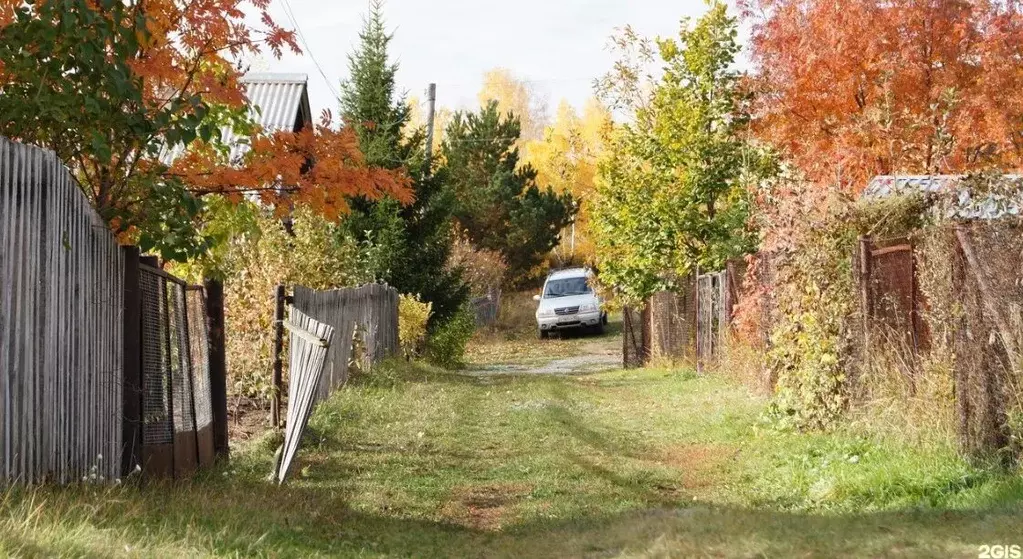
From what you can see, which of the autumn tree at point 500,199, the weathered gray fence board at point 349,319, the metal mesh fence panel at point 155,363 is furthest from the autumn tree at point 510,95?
the metal mesh fence panel at point 155,363

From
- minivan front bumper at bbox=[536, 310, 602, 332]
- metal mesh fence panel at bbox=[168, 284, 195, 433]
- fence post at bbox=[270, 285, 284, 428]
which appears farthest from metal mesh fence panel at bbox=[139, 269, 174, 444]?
minivan front bumper at bbox=[536, 310, 602, 332]

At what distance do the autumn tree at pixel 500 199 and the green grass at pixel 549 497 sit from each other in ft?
120

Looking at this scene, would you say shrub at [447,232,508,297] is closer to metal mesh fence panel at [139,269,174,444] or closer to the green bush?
the green bush

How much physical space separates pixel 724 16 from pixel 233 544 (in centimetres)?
1962

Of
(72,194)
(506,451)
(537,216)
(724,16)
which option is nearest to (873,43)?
(724,16)

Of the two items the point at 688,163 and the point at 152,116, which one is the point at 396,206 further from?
the point at 152,116

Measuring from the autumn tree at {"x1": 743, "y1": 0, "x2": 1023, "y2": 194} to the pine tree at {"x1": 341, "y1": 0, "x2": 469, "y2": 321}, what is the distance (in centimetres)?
892

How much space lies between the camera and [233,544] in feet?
20.3

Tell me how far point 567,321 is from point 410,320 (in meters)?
15.5

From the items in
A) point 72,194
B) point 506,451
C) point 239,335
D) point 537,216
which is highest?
point 537,216

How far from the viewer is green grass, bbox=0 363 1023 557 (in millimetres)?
5910

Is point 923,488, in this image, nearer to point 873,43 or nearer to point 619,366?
point 873,43

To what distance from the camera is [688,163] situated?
2408 centimetres

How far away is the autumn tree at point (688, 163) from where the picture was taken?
23.8m
